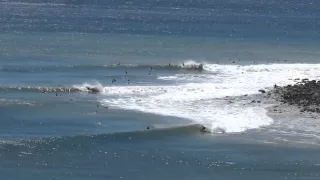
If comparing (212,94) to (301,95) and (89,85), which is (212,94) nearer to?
(301,95)

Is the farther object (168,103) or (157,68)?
(157,68)

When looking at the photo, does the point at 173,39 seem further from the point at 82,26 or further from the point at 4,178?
the point at 4,178

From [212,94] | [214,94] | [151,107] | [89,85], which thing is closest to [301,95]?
[214,94]

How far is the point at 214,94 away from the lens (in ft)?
160

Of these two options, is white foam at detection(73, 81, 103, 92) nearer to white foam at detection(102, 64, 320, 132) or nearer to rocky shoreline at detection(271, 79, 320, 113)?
white foam at detection(102, 64, 320, 132)

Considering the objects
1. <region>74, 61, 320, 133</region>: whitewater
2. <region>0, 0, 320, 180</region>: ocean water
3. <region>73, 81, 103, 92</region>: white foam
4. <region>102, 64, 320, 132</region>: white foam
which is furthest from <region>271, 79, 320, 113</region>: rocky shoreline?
<region>73, 81, 103, 92</region>: white foam

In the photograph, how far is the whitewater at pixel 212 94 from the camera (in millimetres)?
41188

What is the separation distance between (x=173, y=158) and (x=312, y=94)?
14774 millimetres

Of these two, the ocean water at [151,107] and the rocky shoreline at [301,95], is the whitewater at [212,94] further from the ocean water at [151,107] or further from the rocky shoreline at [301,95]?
the rocky shoreline at [301,95]

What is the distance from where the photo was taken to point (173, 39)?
91.8 m

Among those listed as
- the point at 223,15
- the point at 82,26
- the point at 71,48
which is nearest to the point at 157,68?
the point at 71,48

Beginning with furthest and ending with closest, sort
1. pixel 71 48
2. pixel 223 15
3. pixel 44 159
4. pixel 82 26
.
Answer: pixel 223 15 < pixel 82 26 < pixel 71 48 < pixel 44 159

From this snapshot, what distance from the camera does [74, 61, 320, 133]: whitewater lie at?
1622 inches

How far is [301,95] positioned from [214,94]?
5.89 m
